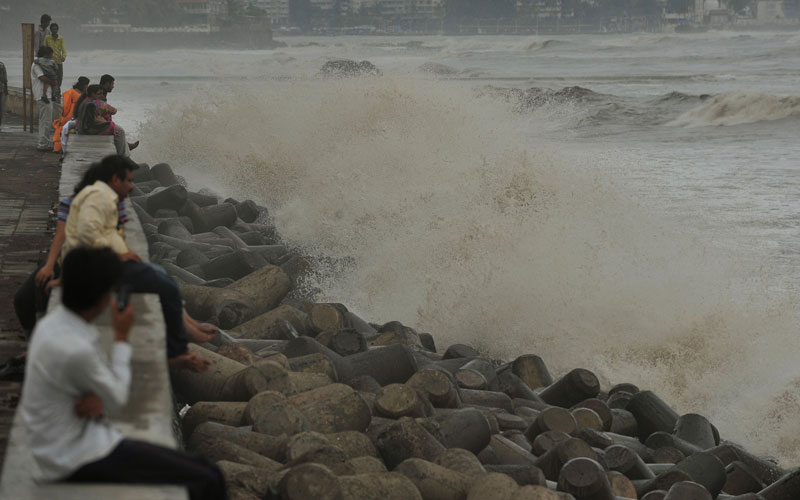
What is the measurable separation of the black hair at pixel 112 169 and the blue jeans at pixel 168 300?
1.44ft

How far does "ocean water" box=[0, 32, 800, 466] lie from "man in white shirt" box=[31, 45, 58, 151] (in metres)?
3.46

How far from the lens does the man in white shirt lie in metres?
15.2

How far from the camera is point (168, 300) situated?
4723 millimetres

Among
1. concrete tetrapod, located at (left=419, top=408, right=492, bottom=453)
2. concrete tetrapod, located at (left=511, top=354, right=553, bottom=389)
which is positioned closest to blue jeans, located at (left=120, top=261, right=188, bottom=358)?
concrete tetrapod, located at (left=419, top=408, right=492, bottom=453)

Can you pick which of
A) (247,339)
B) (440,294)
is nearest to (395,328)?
(247,339)

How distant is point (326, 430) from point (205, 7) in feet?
453

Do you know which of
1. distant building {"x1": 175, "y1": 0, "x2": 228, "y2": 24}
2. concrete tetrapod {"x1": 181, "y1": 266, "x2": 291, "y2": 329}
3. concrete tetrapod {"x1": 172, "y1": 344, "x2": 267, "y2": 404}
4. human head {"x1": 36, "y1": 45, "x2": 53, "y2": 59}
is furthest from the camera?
distant building {"x1": 175, "y1": 0, "x2": 228, "y2": 24}

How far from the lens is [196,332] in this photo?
16.6 ft

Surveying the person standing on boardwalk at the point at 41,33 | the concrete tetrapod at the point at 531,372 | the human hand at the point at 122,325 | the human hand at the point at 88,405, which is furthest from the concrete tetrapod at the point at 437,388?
the person standing on boardwalk at the point at 41,33

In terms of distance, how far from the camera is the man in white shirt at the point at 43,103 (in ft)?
49.8

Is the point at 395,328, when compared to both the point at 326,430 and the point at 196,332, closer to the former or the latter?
the point at 326,430

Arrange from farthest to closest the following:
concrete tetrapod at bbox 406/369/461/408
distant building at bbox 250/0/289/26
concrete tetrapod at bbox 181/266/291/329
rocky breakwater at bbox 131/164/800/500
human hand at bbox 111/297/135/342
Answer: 1. distant building at bbox 250/0/289/26
2. concrete tetrapod at bbox 181/266/291/329
3. concrete tetrapod at bbox 406/369/461/408
4. rocky breakwater at bbox 131/164/800/500
5. human hand at bbox 111/297/135/342

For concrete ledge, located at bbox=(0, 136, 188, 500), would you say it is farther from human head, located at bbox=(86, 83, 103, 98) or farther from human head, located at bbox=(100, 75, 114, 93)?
human head, located at bbox=(100, 75, 114, 93)

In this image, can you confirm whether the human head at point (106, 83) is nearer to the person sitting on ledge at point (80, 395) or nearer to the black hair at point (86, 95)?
the black hair at point (86, 95)
